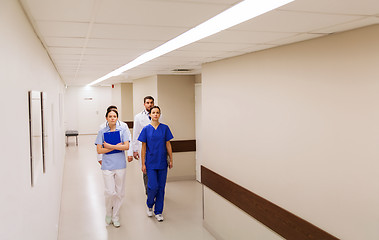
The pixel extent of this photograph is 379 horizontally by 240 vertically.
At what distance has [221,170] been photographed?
164 inches

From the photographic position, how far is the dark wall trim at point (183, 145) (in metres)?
6.93

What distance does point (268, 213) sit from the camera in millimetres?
3164

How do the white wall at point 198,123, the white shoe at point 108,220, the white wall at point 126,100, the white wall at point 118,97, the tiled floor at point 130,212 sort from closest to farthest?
the tiled floor at point 130,212 < the white shoe at point 108,220 < the white wall at point 198,123 < the white wall at point 126,100 < the white wall at point 118,97

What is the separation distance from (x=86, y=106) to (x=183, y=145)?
1013 cm

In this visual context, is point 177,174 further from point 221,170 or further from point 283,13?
point 283,13

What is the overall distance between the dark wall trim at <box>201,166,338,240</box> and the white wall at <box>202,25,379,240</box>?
6 centimetres

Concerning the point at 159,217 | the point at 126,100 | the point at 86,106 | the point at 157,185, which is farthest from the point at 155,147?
the point at 86,106

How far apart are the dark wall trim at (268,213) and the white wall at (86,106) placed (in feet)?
39.6

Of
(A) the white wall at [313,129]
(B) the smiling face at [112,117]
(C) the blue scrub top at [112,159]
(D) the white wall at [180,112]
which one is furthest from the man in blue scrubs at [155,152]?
(D) the white wall at [180,112]

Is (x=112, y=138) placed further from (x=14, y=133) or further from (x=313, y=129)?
(x=14, y=133)

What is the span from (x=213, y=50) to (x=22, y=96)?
79.2 inches

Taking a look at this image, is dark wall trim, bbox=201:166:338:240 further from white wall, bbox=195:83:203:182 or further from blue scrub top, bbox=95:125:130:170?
white wall, bbox=195:83:203:182

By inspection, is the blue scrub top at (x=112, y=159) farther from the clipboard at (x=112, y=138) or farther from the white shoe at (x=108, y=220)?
the white shoe at (x=108, y=220)

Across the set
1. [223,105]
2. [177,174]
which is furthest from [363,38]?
[177,174]
